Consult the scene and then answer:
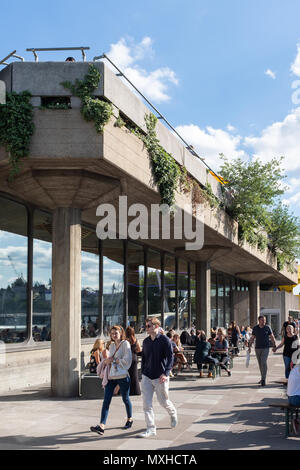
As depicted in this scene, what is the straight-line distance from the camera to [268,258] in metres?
33.5

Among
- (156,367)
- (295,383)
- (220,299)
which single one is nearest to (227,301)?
(220,299)

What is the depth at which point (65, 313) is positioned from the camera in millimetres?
12383

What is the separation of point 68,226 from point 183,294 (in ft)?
56.5

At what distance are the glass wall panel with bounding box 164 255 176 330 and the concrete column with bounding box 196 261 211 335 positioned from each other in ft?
4.26

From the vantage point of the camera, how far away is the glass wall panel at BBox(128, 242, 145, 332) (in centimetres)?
2186

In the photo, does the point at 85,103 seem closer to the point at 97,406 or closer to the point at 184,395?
the point at 97,406

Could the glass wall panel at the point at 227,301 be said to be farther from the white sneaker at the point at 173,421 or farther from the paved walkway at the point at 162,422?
the white sneaker at the point at 173,421

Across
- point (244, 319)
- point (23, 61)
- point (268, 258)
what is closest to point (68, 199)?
point (23, 61)

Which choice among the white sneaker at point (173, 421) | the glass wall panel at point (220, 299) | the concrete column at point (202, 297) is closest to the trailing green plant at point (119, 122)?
the white sneaker at point (173, 421)

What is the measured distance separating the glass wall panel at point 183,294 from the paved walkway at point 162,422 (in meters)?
14.8

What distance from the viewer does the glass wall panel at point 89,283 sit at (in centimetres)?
1795

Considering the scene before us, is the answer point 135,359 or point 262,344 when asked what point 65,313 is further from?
point 262,344

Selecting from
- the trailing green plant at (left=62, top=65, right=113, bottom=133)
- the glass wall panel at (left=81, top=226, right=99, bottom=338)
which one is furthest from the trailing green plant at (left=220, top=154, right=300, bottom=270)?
the trailing green plant at (left=62, top=65, right=113, bottom=133)

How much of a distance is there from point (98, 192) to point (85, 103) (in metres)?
2.23
